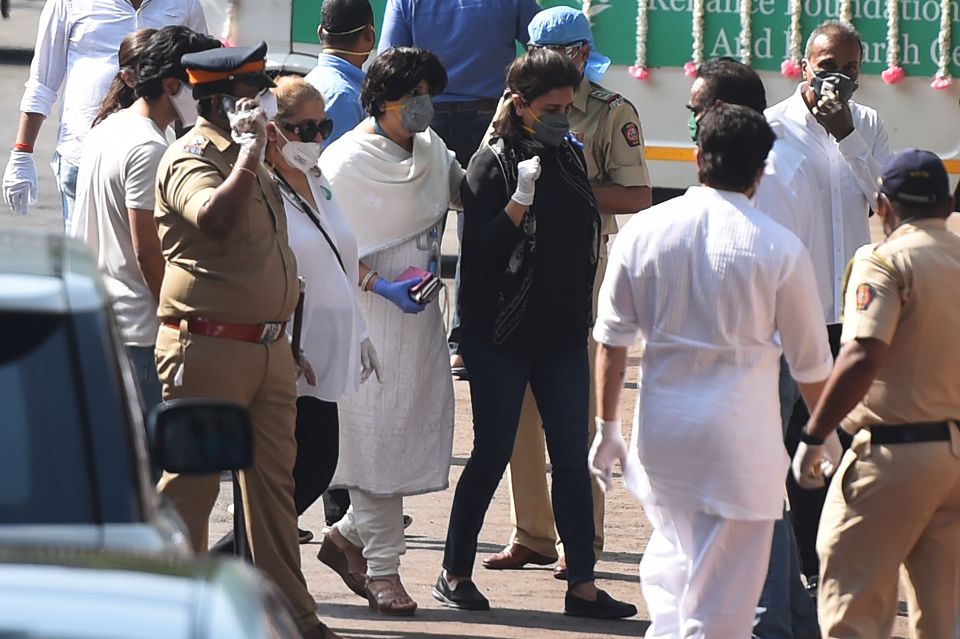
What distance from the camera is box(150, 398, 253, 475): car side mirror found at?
12.1 feet

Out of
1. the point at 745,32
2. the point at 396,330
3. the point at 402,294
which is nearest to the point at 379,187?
the point at 402,294

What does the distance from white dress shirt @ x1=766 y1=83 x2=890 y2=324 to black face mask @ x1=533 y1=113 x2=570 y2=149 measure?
69 cm

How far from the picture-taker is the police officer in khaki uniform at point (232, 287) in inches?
218

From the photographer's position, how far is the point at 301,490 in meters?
6.25

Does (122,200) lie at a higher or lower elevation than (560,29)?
lower

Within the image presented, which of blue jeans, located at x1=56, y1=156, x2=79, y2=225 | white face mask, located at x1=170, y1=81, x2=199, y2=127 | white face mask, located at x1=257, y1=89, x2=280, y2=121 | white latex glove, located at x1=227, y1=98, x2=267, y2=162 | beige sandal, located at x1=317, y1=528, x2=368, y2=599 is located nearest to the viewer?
white latex glove, located at x1=227, y1=98, x2=267, y2=162

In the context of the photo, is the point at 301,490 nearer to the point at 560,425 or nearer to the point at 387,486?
the point at 387,486

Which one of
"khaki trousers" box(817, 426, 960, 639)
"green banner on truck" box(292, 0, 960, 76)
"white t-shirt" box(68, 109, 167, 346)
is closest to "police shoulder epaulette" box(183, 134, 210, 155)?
"white t-shirt" box(68, 109, 167, 346)

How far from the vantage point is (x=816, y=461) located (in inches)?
207

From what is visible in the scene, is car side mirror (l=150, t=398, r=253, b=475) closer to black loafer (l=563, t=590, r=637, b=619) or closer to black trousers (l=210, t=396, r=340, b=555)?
black trousers (l=210, t=396, r=340, b=555)

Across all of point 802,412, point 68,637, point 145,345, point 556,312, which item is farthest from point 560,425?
point 68,637

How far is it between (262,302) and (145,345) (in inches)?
31.2

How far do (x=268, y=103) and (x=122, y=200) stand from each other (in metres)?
0.65

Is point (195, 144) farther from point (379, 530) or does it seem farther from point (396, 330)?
point (379, 530)
